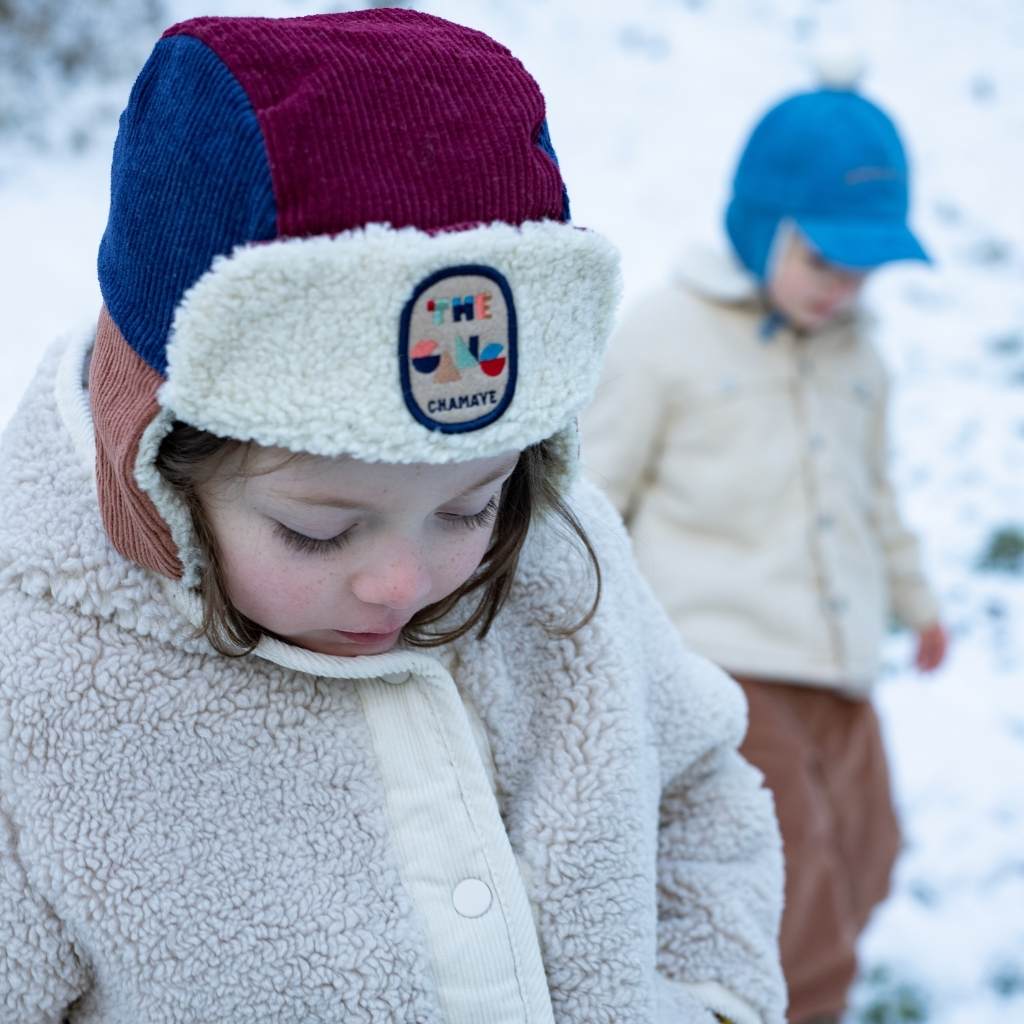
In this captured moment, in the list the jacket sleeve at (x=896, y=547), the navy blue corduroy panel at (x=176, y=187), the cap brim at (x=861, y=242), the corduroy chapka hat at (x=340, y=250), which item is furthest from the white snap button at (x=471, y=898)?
the jacket sleeve at (x=896, y=547)

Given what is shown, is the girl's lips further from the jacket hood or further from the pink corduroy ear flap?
the jacket hood

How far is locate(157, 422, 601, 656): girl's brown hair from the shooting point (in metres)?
1.03

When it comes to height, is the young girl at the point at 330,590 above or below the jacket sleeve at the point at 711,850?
above

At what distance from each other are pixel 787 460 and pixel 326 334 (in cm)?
181

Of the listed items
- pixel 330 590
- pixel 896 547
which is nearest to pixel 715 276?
pixel 896 547

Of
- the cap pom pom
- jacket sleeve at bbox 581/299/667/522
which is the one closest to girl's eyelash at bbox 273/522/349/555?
jacket sleeve at bbox 581/299/667/522

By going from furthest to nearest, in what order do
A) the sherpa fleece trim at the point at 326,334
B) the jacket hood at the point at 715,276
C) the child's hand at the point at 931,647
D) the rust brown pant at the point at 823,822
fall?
the child's hand at the point at 931,647 → the jacket hood at the point at 715,276 → the rust brown pant at the point at 823,822 → the sherpa fleece trim at the point at 326,334

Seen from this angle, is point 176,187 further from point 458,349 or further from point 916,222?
point 916,222

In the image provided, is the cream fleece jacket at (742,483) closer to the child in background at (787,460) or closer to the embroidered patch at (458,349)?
the child in background at (787,460)

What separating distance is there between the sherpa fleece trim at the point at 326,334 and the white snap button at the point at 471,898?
46 centimetres

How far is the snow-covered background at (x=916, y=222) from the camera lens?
304 centimetres

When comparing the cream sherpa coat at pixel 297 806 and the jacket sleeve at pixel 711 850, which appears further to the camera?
the jacket sleeve at pixel 711 850

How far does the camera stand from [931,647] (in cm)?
288

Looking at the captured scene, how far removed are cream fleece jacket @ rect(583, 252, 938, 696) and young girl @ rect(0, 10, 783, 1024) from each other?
1.10m
